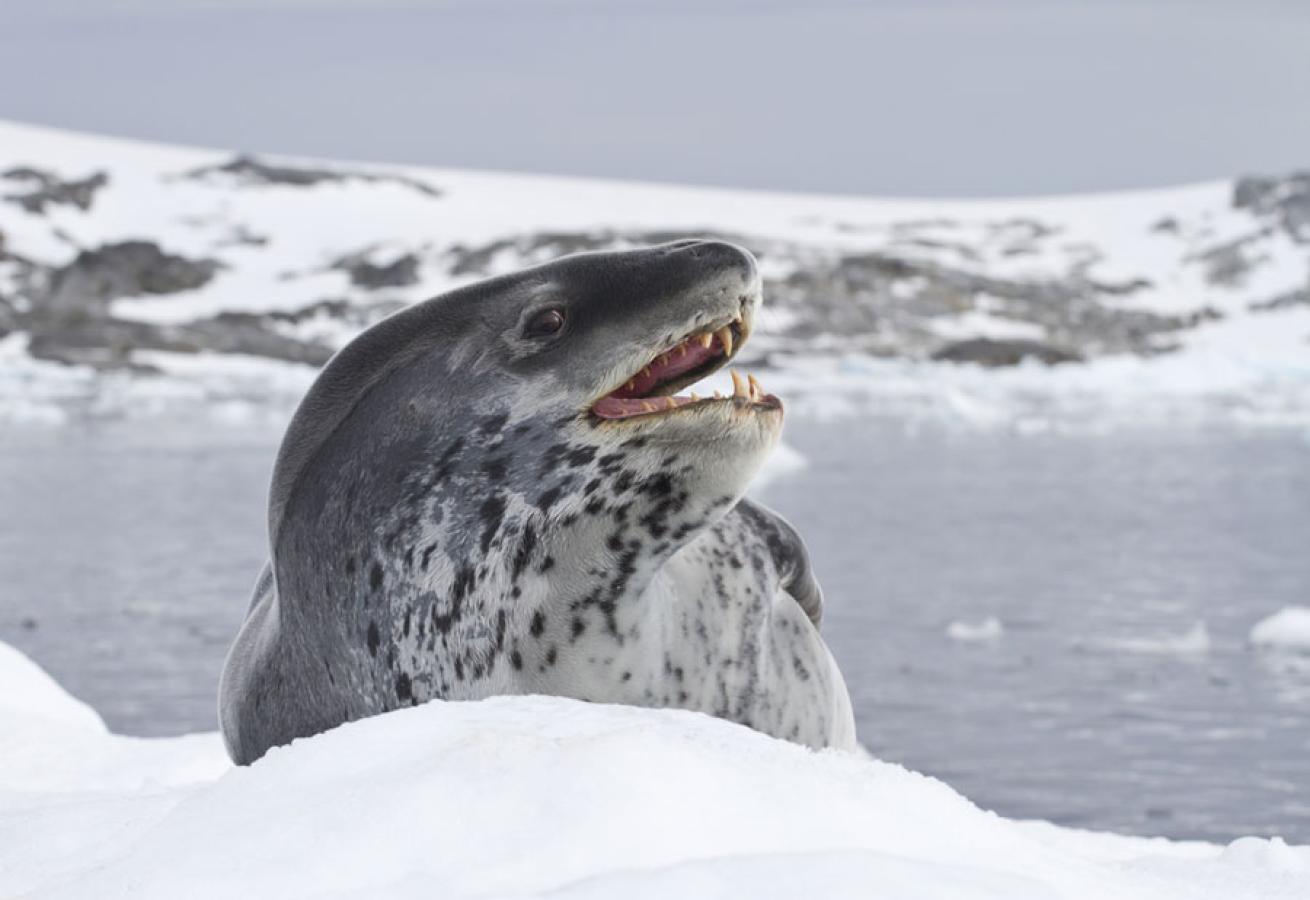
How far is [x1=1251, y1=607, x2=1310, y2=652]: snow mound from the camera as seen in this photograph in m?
8.77

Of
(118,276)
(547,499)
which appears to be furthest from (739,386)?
(118,276)

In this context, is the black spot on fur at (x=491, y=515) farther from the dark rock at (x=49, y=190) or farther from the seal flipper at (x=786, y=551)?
the dark rock at (x=49, y=190)

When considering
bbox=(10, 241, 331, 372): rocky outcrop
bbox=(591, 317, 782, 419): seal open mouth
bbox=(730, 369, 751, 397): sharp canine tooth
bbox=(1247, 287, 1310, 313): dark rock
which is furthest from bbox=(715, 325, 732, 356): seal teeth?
bbox=(1247, 287, 1310, 313): dark rock

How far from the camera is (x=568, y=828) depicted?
183 cm

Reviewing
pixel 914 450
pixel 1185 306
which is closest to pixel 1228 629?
pixel 914 450

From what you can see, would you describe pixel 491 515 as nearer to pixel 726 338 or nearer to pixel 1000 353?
pixel 726 338

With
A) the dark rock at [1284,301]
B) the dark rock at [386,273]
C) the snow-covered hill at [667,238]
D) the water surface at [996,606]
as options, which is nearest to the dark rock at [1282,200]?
the snow-covered hill at [667,238]

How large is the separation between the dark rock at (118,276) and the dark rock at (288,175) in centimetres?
1409

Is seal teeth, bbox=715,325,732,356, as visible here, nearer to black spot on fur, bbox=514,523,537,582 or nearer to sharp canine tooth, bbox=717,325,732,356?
sharp canine tooth, bbox=717,325,732,356

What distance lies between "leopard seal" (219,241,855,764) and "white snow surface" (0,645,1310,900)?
0.78 meters

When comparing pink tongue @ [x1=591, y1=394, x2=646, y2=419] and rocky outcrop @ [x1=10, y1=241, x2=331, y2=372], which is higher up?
pink tongue @ [x1=591, y1=394, x2=646, y2=419]

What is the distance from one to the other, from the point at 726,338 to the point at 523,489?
1.53 feet

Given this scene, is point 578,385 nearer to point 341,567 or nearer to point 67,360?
point 341,567

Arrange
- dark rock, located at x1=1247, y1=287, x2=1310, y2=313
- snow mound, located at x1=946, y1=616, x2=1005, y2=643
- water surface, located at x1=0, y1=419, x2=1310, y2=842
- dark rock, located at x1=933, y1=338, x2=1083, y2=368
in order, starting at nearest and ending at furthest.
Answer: water surface, located at x1=0, y1=419, x2=1310, y2=842, snow mound, located at x1=946, y1=616, x2=1005, y2=643, dark rock, located at x1=933, y1=338, x2=1083, y2=368, dark rock, located at x1=1247, y1=287, x2=1310, y2=313
